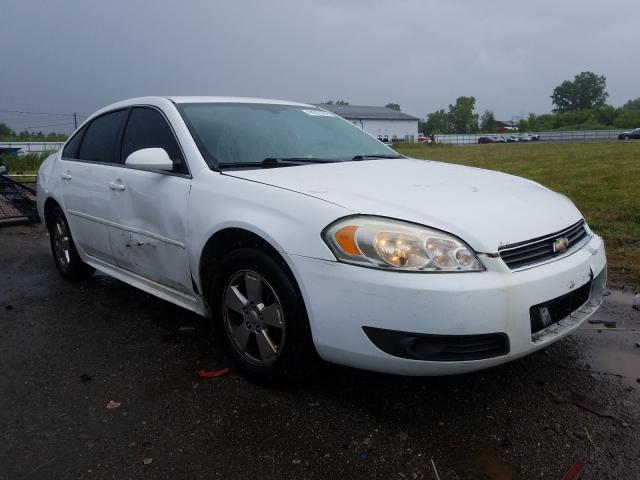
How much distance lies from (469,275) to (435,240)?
20 centimetres

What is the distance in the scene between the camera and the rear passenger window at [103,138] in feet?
A: 13.3

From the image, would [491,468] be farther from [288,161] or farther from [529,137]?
[529,137]

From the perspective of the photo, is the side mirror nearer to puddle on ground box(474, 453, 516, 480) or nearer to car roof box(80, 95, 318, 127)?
car roof box(80, 95, 318, 127)

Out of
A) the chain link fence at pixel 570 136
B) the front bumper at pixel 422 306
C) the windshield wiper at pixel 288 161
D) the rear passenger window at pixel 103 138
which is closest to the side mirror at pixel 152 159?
the windshield wiper at pixel 288 161

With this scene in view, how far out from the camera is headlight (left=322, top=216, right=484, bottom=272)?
2281 millimetres

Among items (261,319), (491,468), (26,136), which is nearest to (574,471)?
(491,468)

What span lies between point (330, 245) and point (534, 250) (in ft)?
2.99

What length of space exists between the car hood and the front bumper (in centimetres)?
19

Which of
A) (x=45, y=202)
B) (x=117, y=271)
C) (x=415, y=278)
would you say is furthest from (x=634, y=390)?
(x=45, y=202)

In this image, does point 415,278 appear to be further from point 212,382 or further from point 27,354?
point 27,354

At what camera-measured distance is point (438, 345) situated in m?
2.28

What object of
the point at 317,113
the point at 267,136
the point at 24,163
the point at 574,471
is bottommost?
the point at 574,471

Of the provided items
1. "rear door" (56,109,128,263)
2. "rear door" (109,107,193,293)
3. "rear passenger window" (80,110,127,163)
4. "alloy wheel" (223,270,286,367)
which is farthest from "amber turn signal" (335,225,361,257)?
"rear passenger window" (80,110,127,163)

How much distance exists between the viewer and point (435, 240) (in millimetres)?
2307
